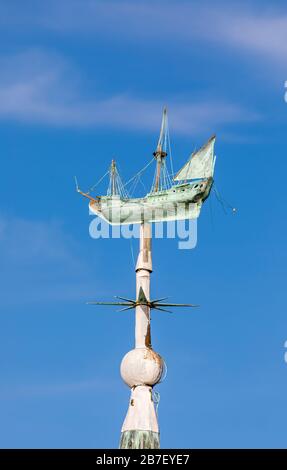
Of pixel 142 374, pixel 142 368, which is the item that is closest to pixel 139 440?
pixel 142 374

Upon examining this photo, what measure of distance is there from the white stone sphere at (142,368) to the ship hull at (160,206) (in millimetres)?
7177

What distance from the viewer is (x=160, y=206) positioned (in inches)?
3460

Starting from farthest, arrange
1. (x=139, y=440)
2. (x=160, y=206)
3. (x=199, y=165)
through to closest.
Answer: (x=199, y=165) → (x=160, y=206) → (x=139, y=440)

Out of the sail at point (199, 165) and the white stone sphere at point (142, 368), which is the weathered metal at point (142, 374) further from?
the sail at point (199, 165)

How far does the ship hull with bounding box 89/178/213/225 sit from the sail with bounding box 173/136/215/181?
90 cm

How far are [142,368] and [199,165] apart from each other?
11324 millimetres

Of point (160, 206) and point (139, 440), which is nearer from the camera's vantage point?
point (139, 440)

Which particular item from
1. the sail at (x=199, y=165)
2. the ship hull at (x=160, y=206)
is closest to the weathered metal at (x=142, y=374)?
the ship hull at (x=160, y=206)

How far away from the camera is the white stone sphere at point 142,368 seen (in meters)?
85.2

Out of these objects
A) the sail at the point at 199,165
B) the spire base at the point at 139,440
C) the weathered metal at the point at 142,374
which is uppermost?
the sail at the point at 199,165

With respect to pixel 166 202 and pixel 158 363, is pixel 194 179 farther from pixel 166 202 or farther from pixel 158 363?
pixel 158 363

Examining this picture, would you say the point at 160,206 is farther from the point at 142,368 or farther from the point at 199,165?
the point at 142,368

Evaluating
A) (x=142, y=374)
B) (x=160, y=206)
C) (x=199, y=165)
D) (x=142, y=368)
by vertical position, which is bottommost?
(x=142, y=374)
